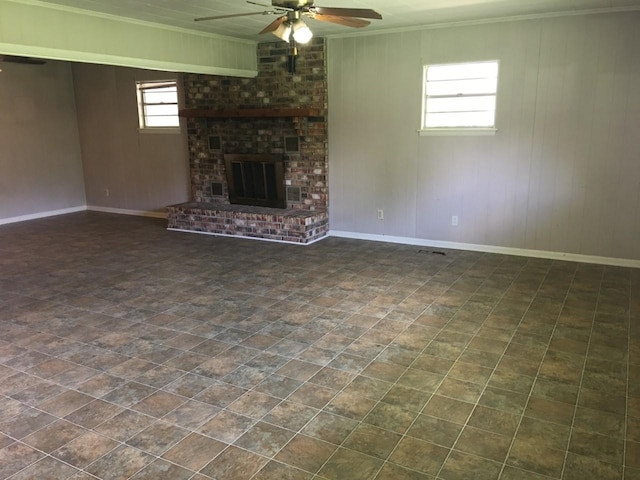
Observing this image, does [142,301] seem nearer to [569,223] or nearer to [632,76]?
[569,223]

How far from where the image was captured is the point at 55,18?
442 centimetres

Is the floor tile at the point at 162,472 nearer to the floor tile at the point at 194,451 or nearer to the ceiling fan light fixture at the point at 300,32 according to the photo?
the floor tile at the point at 194,451

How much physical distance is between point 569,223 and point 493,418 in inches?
138

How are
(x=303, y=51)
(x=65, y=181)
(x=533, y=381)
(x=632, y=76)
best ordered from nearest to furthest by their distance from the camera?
(x=533, y=381) → (x=632, y=76) → (x=303, y=51) → (x=65, y=181)

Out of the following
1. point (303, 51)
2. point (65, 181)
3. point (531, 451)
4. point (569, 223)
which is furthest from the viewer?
point (65, 181)

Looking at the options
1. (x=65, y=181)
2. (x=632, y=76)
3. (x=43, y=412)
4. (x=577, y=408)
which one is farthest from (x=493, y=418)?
(x=65, y=181)

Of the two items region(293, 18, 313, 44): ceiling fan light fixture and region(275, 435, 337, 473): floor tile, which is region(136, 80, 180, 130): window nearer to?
region(293, 18, 313, 44): ceiling fan light fixture

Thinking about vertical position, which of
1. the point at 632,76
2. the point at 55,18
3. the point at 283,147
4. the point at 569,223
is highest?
the point at 55,18

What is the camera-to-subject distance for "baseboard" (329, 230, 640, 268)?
17.5ft

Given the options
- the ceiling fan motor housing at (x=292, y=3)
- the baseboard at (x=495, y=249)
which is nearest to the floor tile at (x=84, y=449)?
the ceiling fan motor housing at (x=292, y=3)

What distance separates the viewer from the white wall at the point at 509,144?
5.08 meters

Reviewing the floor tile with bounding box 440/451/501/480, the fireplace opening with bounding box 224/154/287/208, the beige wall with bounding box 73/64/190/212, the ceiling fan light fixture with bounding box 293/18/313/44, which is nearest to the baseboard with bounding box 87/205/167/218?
the beige wall with bounding box 73/64/190/212

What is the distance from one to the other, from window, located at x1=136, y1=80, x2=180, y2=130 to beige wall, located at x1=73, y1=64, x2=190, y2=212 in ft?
0.35

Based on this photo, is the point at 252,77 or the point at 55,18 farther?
the point at 252,77
